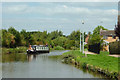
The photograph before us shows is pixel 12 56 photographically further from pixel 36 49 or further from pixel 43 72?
pixel 43 72

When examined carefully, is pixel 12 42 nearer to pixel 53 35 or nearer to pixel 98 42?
pixel 98 42

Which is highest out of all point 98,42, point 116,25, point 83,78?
point 116,25

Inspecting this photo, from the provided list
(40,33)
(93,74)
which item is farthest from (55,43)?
(93,74)

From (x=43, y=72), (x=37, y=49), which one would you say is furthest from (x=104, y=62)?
(x=37, y=49)

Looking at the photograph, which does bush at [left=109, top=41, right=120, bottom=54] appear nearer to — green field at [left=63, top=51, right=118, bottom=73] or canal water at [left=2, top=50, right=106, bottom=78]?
green field at [left=63, top=51, right=118, bottom=73]

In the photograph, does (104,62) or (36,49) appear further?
(36,49)

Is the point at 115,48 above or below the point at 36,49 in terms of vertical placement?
above

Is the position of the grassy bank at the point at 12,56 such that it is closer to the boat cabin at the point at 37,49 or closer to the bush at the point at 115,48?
the boat cabin at the point at 37,49

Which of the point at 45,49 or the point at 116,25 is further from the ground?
the point at 116,25

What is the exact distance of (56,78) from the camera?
61.6 ft

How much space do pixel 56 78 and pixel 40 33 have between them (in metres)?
107

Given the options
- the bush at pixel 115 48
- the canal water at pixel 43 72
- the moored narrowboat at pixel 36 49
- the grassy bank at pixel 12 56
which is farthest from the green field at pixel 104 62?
the moored narrowboat at pixel 36 49

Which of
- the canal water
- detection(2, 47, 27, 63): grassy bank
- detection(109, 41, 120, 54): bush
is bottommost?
the canal water

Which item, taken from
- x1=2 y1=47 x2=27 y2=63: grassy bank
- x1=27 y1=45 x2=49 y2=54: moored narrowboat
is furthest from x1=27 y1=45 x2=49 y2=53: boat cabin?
x1=2 y1=47 x2=27 y2=63: grassy bank
